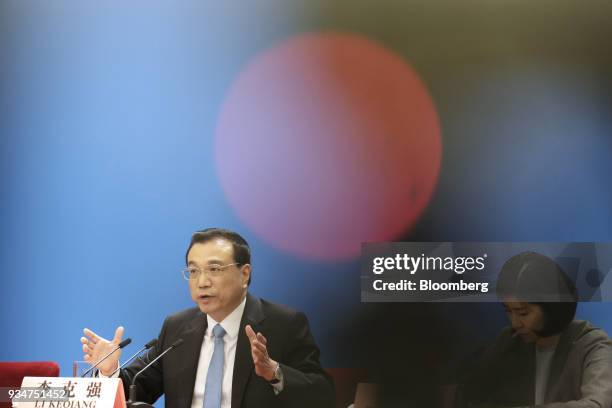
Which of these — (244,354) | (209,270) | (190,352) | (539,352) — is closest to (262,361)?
(244,354)

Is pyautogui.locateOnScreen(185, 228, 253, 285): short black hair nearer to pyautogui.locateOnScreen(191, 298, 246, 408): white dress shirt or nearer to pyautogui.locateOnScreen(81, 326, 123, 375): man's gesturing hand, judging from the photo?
pyautogui.locateOnScreen(191, 298, 246, 408): white dress shirt

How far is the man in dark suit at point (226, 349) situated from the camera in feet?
13.6

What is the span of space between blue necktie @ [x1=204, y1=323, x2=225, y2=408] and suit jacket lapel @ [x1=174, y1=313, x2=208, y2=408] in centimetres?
8

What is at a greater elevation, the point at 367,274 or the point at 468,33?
the point at 468,33

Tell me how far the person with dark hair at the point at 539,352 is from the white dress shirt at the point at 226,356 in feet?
3.93

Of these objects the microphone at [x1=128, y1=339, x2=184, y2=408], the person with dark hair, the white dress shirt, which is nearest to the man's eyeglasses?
the white dress shirt

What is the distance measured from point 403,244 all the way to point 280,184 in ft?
2.43

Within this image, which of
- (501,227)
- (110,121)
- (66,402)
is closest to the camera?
(66,402)

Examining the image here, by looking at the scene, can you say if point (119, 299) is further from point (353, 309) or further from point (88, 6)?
point (88, 6)

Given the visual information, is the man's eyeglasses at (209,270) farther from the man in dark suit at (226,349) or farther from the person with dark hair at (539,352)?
the person with dark hair at (539,352)

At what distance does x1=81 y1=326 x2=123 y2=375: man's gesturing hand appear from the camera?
4.21 m

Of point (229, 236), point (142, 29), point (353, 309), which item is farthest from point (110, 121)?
point (353, 309)

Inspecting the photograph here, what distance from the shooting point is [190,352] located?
4.25 metres

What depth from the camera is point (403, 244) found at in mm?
4242
